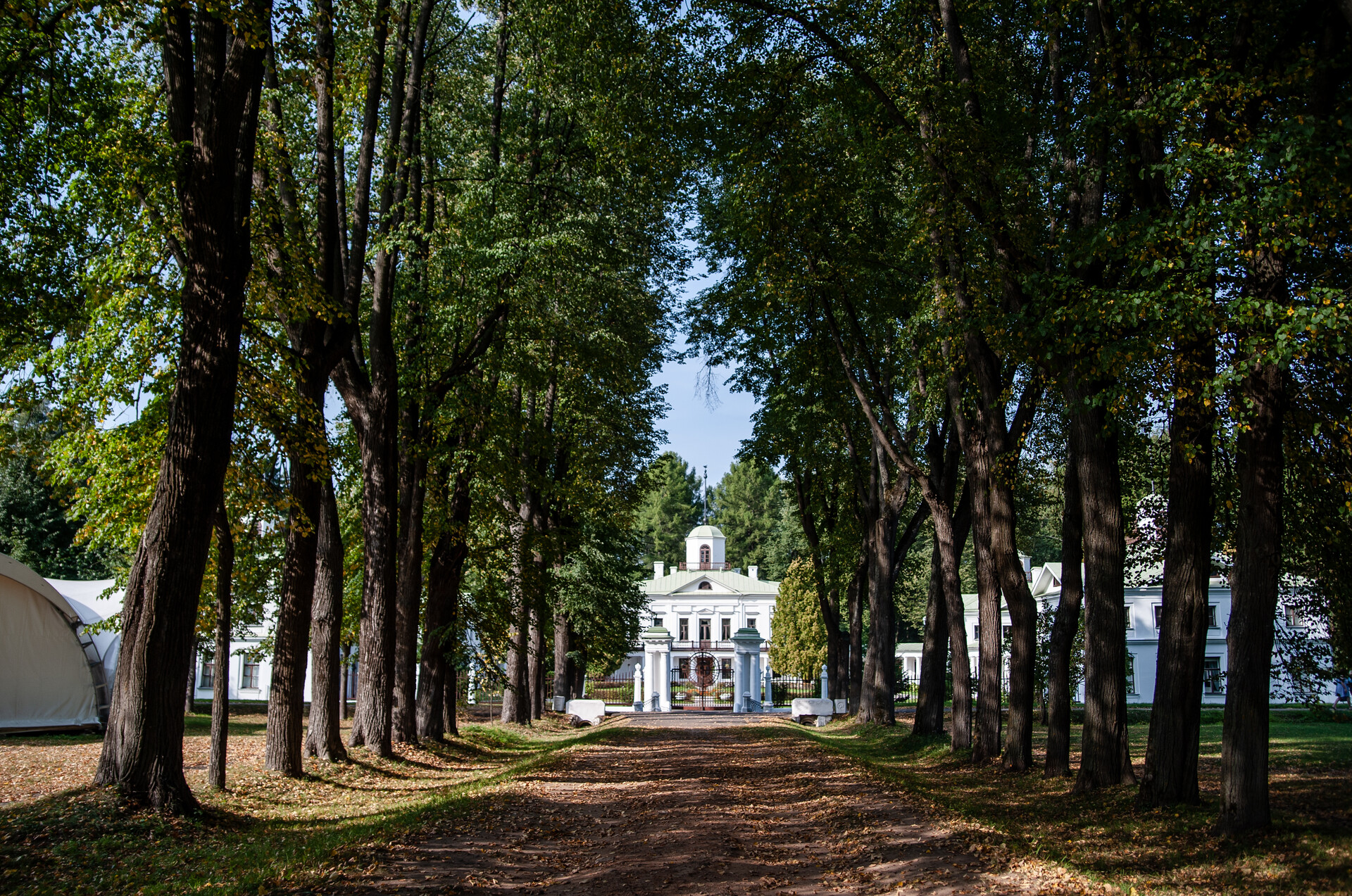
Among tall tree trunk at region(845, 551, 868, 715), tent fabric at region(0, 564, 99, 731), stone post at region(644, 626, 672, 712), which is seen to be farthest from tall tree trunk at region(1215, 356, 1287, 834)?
stone post at region(644, 626, 672, 712)

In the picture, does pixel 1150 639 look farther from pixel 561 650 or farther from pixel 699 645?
pixel 561 650

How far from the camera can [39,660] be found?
63.7 feet

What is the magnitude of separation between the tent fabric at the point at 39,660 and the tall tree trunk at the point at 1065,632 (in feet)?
63.0

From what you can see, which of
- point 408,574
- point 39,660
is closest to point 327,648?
point 408,574

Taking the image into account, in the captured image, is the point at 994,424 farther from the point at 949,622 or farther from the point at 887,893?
the point at 887,893

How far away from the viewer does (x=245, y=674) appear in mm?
Result: 43875

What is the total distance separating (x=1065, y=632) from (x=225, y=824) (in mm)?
10562

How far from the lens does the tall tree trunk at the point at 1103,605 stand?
10609 millimetres

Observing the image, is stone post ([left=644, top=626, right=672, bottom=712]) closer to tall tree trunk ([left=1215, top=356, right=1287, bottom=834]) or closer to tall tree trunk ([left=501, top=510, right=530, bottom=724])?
tall tree trunk ([left=501, top=510, right=530, bottom=724])

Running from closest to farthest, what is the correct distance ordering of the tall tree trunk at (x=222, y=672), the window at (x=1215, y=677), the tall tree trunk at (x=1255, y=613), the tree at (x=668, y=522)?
the tall tree trunk at (x=1255, y=613), the tall tree trunk at (x=222, y=672), the window at (x=1215, y=677), the tree at (x=668, y=522)

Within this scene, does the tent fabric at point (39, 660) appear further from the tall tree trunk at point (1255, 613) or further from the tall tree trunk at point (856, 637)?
the tall tree trunk at point (1255, 613)

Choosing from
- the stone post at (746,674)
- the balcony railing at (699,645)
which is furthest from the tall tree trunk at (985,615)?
the balcony railing at (699,645)

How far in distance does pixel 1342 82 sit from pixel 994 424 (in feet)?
20.6

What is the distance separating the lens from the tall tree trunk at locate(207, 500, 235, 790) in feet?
33.1
